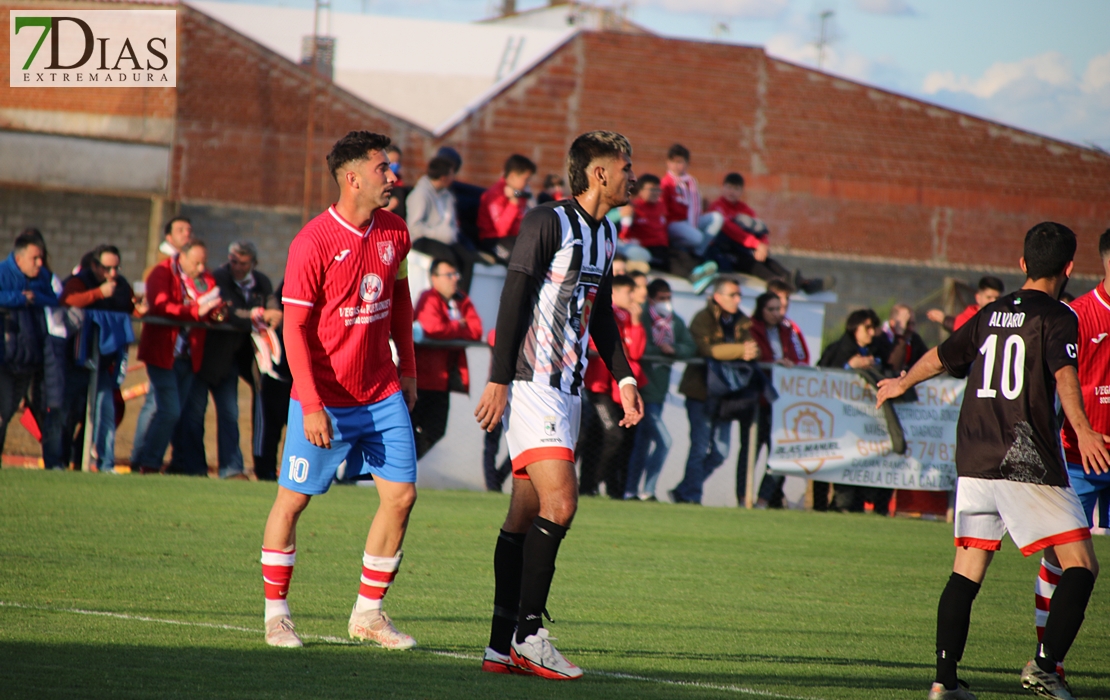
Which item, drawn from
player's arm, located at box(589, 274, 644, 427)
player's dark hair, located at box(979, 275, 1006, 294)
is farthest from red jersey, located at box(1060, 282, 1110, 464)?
player's dark hair, located at box(979, 275, 1006, 294)

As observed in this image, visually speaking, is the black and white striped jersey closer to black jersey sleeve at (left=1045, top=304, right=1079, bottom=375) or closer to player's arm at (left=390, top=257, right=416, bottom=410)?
player's arm at (left=390, top=257, right=416, bottom=410)

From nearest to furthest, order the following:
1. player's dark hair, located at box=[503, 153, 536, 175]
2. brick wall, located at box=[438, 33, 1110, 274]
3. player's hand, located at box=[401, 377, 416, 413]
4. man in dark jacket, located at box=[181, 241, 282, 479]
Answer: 1. player's hand, located at box=[401, 377, 416, 413]
2. man in dark jacket, located at box=[181, 241, 282, 479]
3. player's dark hair, located at box=[503, 153, 536, 175]
4. brick wall, located at box=[438, 33, 1110, 274]

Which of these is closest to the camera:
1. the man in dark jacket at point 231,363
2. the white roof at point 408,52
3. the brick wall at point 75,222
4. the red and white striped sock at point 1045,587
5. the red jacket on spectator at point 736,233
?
the red and white striped sock at point 1045,587

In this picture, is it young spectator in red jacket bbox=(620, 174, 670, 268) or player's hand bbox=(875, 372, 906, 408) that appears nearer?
player's hand bbox=(875, 372, 906, 408)

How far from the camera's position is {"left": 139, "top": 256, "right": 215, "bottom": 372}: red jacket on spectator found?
453 inches

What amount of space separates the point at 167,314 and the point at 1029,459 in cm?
890

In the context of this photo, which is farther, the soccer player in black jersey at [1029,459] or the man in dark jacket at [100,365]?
the man in dark jacket at [100,365]

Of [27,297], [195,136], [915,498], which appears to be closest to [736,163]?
[195,136]

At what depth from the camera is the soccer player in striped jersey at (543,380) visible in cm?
495

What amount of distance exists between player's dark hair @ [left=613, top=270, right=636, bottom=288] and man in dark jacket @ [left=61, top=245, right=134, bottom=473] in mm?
4981

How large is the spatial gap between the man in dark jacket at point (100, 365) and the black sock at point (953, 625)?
8.90m

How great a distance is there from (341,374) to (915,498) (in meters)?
10.1

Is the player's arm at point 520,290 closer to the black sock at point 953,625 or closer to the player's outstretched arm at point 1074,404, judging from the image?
Result: the black sock at point 953,625

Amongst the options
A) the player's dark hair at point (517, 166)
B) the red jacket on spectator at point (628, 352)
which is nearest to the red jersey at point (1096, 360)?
the red jacket on spectator at point (628, 352)
